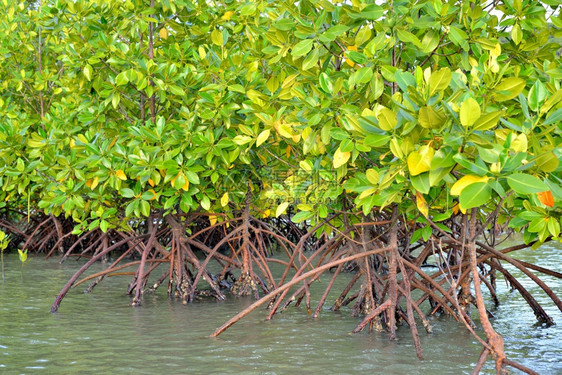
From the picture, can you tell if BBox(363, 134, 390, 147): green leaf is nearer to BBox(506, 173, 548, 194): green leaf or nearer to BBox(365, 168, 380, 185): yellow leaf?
BBox(365, 168, 380, 185): yellow leaf

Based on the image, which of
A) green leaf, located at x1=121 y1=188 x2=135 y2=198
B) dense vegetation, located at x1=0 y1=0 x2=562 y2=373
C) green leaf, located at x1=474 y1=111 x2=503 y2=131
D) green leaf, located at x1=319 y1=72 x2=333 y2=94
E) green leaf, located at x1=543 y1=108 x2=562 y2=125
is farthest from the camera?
green leaf, located at x1=121 y1=188 x2=135 y2=198

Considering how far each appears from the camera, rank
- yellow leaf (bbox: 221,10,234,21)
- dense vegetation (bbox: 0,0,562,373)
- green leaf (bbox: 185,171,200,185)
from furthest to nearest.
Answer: yellow leaf (bbox: 221,10,234,21) → green leaf (bbox: 185,171,200,185) → dense vegetation (bbox: 0,0,562,373)

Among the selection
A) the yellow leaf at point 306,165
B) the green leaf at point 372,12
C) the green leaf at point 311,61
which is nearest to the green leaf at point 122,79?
the yellow leaf at point 306,165

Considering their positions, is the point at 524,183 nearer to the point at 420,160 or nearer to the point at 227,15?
the point at 420,160

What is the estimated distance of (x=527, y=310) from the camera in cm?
619

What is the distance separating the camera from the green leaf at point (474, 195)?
2695 millimetres

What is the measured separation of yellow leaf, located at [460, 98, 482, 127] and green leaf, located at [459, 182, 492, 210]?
12.0 inches

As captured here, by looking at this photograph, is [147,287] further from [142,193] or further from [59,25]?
[59,25]

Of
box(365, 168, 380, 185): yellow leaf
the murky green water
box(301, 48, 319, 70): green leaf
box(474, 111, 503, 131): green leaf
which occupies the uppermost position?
box(301, 48, 319, 70): green leaf

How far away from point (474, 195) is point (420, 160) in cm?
36

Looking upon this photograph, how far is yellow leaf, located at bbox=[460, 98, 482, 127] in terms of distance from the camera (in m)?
2.79

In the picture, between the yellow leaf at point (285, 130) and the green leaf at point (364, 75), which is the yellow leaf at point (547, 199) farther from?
the yellow leaf at point (285, 130)

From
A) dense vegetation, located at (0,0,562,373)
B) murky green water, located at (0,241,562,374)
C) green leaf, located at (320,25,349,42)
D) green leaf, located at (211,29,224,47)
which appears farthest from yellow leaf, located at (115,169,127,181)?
green leaf, located at (320,25,349,42)

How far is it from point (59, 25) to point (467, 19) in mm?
3823
